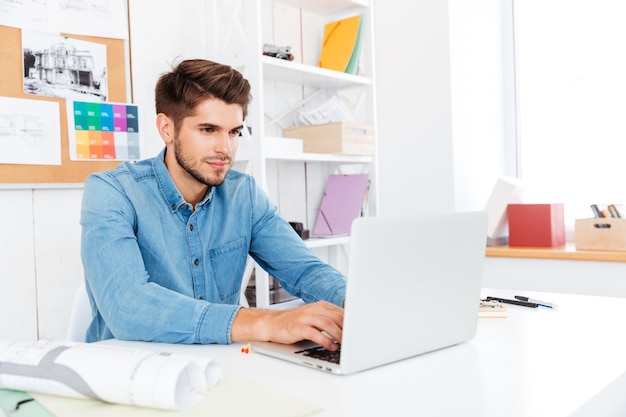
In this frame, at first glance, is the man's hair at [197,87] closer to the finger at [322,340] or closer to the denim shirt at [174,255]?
the denim shirt at [174,255]

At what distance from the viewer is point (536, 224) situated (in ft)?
8.12

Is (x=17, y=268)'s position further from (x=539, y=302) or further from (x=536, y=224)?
(x=536, y=224)

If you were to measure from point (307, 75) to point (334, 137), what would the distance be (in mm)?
287

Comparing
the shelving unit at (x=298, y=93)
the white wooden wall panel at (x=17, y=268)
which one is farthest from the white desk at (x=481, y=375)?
the shelving unit at (x=298, y=93)

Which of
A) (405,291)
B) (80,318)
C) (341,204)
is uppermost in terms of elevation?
(341,204)

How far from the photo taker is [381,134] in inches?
112

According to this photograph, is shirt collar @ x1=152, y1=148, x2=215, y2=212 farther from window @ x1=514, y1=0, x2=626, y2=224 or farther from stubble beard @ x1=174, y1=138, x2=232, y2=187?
window @ x1=514, y1=0, x2=626, y2=224

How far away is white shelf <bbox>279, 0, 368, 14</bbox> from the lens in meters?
2.49

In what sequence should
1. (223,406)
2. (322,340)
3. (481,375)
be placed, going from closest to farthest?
A: (223,406)
(481,375)
(322,340)

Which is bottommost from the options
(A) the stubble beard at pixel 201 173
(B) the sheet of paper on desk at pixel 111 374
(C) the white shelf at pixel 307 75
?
(B) the sheet of paper on desk at pixel 111 374

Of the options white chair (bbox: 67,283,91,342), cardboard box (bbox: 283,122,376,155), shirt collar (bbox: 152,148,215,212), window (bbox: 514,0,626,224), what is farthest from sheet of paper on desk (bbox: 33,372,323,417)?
window (bbox: 514,0,626,224)

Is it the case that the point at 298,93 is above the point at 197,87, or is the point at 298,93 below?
above

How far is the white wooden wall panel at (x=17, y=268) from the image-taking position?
5.62 ft

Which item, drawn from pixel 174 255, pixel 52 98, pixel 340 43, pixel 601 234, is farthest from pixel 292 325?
pixel 340 43
